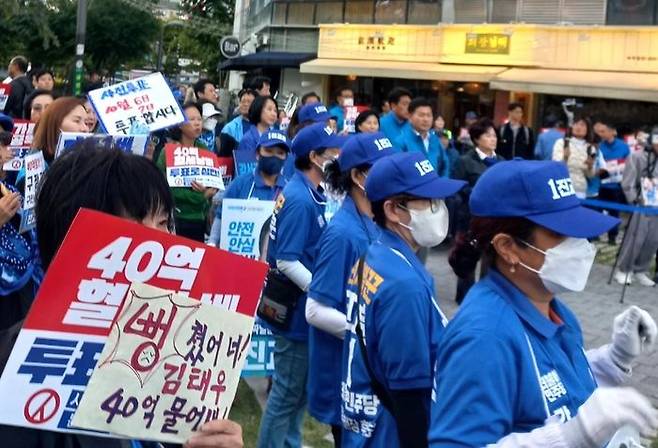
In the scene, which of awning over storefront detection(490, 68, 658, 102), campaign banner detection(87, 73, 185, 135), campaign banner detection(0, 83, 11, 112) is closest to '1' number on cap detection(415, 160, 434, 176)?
campaign banner detection(87, 73, 185, 135)

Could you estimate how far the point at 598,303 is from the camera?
9.45 metres

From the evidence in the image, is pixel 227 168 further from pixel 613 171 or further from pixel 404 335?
pixel 613 171

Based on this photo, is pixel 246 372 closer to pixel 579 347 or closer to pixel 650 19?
pixel 579 347

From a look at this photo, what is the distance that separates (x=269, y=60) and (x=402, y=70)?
7.71 m

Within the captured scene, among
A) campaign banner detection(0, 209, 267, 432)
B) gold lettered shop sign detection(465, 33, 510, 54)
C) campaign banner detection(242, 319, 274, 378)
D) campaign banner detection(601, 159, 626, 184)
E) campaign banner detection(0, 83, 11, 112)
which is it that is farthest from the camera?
gold lettered shop sign detection(465, 33, 510, 54)

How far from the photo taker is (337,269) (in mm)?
3756

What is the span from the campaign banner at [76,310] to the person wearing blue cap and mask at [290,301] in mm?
2747

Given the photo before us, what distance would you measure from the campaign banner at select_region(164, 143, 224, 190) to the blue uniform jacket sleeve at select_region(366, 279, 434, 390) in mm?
3971

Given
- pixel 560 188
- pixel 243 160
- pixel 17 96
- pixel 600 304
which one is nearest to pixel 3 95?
pixel 17 96

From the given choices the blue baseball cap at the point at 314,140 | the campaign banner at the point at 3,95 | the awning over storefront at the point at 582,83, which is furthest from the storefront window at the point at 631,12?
the blue baseball cap at the point at 314,140

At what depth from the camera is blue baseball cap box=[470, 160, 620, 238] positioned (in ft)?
7.87

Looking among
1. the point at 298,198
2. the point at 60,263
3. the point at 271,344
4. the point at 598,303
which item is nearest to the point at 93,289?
the point at 60,263

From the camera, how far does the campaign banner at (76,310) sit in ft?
5.38

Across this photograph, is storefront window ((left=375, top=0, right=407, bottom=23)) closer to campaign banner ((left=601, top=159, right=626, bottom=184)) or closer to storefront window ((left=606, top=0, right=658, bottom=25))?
storefront window ((left=606, top=0, right=658, bottom=25))
